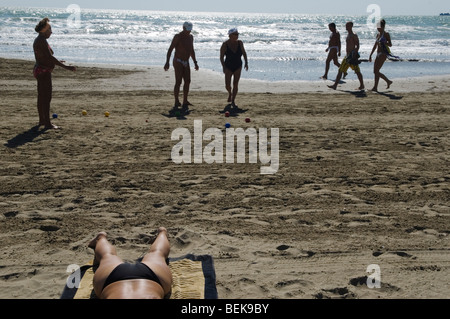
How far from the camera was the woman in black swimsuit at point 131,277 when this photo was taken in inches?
127

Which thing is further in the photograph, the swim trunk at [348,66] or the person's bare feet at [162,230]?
the swim trunk at [348,66]

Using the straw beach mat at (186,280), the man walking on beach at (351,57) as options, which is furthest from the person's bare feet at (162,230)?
the man walking on beach at (351,57)

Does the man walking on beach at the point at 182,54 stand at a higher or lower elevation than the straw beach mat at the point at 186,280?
higher

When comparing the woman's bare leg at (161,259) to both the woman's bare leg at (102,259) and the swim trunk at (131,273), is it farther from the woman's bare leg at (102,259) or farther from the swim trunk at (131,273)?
the woman's bare leg at (102,259)

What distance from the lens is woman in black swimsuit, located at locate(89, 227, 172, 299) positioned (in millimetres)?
3219

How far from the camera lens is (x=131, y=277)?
3.34 metres

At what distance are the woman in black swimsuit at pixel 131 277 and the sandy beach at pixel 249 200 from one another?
34 centimetres

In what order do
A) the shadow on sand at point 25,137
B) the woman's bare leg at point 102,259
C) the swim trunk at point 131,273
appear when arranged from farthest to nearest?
the shadow on sand at point 25,137 < the woman's bare leg at point 102,259 < the swim trunk at point 131,273

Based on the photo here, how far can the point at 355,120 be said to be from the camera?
30.3 feet
